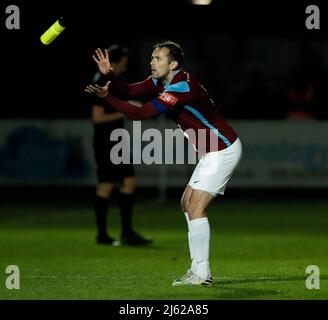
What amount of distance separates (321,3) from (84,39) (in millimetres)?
6011

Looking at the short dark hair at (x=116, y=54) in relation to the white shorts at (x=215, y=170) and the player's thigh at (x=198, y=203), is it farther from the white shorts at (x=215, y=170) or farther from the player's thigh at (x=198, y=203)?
the player's thigh at (x=198, y=203)

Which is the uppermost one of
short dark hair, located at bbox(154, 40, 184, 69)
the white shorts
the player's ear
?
short dark hair, located at bbox(154, 40, 184, 69)

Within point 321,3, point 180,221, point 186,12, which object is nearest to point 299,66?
point 321,3

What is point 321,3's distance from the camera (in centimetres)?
2533

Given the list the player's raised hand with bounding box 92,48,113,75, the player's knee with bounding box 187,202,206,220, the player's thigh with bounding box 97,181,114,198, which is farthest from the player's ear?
the player's thigh with bounding box 97,181,114,198

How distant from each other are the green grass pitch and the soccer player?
47 cm

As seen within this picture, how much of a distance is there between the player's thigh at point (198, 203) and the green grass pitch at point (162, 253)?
27.9 inches

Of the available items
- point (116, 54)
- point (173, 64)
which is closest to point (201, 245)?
point (173, 64)

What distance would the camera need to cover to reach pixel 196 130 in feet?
33.2

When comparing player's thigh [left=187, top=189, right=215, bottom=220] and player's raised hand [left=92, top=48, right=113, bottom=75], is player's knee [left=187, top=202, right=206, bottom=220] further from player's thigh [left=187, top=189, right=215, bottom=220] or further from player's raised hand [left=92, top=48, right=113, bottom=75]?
player's raised hand [left=92, top=48, right=113, bottom=75]

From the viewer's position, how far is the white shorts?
10.1 meters

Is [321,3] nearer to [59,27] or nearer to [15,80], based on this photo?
[15,80]

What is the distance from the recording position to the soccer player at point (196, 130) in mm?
9891

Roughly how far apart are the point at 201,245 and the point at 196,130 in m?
1.12
